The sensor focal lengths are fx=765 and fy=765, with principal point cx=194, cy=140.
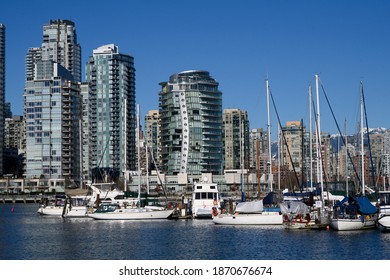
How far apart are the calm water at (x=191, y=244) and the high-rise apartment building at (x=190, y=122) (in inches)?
3016

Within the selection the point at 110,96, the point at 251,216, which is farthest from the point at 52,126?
the point at 251,216

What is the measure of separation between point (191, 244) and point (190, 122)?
88.2m

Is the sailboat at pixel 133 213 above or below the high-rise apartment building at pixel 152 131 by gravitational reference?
below

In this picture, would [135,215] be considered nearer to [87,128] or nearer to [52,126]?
[52,126]

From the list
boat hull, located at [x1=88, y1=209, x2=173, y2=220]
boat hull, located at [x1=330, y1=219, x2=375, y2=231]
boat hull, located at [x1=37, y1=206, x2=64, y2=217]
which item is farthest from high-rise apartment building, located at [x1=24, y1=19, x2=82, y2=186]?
boat hull, located at [x1=330, y1=219, x2=375, y2=231]

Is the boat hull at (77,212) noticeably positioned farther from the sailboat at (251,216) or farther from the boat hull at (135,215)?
the sailboat at (251,216)

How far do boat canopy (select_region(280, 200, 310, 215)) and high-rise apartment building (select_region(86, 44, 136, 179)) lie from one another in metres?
103

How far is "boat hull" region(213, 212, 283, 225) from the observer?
129 ft

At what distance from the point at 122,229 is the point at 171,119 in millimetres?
79791

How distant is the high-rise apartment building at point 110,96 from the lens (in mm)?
141000

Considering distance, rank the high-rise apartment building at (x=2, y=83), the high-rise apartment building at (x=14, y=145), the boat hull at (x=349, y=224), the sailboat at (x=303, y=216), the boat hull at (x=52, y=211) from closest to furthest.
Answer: the boat hull at (x=349, y=224) → the sailboat at (x=303, y=216) → the boat hull at (x=52, y=211) → the high-rise apartment building at (x=2, y=83) → the high-rise apartment building at (x=14, y=145)

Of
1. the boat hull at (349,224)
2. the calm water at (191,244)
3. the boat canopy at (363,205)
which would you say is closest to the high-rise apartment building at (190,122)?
the calm water at (191,244)

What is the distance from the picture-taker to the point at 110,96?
141625 millimetres
